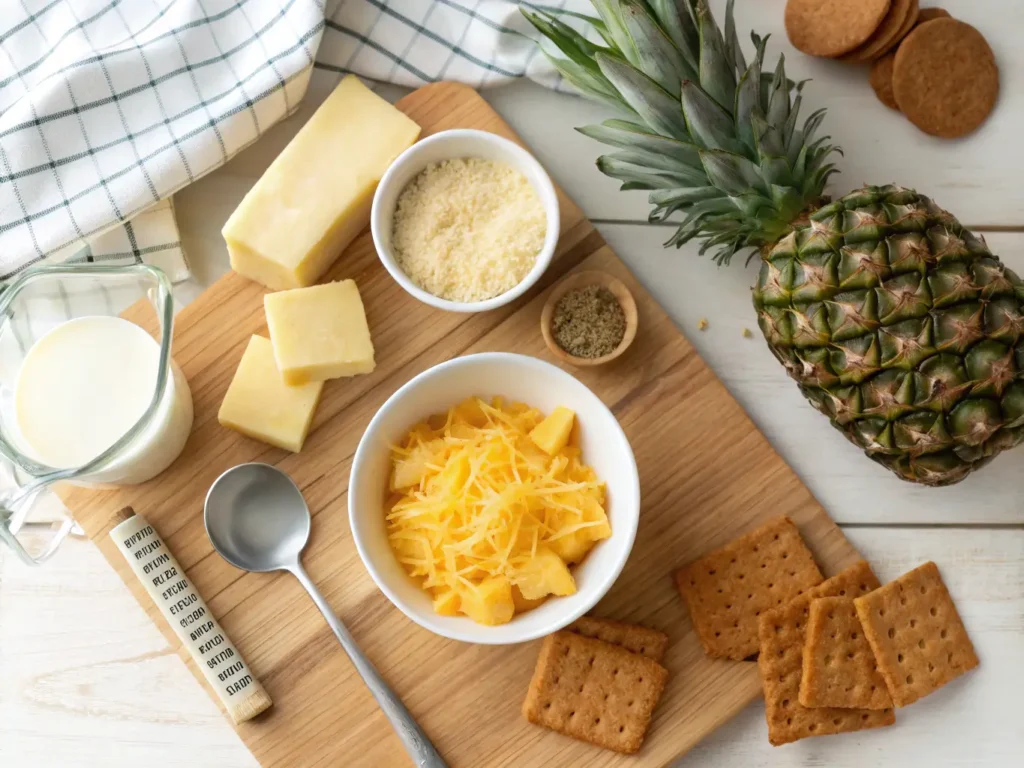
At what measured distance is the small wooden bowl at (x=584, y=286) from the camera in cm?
183

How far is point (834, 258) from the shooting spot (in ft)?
5.20

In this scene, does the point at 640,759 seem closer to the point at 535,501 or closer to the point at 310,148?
the point at 535,501

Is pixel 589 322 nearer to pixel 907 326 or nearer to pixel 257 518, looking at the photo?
pixel 907 326

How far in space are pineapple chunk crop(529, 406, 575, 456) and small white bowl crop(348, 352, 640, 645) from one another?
0.08 feet

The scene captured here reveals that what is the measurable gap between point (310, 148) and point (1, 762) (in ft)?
4.76

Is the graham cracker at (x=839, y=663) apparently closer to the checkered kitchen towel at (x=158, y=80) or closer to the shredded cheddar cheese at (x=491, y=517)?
the shredded cheddar cheese at (x=491, y=517)

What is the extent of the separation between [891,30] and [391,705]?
5.60 feet

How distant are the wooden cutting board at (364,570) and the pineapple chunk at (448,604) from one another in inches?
7.6

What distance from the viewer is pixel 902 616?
180 centimetres

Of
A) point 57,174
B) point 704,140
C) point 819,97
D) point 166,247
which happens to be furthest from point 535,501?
point 57,174

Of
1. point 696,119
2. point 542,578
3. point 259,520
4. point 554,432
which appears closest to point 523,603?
point 542,578

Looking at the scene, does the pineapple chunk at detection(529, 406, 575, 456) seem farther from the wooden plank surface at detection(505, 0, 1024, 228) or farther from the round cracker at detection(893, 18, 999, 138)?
the round cracker at detection(893, 18, 999, 138)

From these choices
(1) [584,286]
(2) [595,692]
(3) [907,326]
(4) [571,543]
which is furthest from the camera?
(1) [584,286]

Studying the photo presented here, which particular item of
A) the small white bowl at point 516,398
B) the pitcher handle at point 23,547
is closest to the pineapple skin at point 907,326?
the small white bowl at point 516,398
